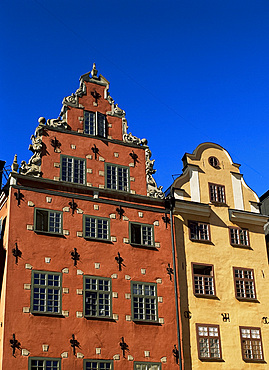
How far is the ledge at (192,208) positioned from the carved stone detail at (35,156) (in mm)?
7709

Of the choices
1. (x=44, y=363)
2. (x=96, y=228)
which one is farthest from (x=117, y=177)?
(x=44, y=363)

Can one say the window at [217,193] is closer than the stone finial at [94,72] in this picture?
No

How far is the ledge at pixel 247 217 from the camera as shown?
3050 centimetres

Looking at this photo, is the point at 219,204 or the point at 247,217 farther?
the point at 247,217

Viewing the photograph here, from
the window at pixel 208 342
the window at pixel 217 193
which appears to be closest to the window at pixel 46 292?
the window at pixel 208 342

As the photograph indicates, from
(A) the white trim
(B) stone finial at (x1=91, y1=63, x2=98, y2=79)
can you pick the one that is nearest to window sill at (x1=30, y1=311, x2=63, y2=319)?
(A) the white trim

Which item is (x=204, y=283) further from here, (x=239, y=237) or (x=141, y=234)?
(x=141, y=234)

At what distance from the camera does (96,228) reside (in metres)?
26.3

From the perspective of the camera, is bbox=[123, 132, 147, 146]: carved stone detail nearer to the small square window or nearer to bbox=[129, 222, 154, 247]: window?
bbox=[129, 222, 154, 247]: window

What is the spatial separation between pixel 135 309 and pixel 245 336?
636 cm

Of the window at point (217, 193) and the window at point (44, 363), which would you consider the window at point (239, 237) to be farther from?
the window at point (44, 363)

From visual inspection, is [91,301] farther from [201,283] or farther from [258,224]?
[258,224]

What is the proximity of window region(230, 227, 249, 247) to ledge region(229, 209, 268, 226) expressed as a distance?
1.80ft

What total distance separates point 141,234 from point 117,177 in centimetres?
325
